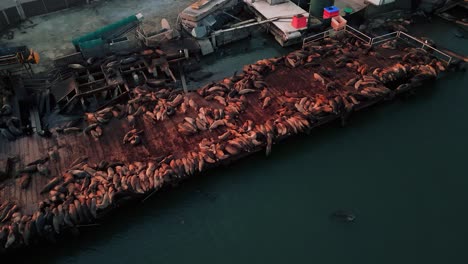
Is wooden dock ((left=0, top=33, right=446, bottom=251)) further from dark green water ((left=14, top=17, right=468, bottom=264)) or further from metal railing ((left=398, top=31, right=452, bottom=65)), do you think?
dark green water ((left=14, top=17, right=468, bottom=264))

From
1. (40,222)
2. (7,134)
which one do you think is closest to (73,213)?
(40,222)

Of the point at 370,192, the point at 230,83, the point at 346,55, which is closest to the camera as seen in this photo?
the point at 370,192

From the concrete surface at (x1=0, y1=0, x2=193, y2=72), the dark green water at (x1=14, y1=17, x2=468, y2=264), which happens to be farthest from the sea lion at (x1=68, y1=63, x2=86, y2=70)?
the dark green water at (x1=14, y1=17, x2=468, y2=264)

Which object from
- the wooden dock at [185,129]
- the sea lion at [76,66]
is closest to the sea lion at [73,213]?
the wooden dock at [185,129]

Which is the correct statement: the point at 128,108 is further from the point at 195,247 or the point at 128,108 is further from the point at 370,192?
the point at 370,192

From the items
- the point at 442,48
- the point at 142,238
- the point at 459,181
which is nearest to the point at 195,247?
the point at 142,238
